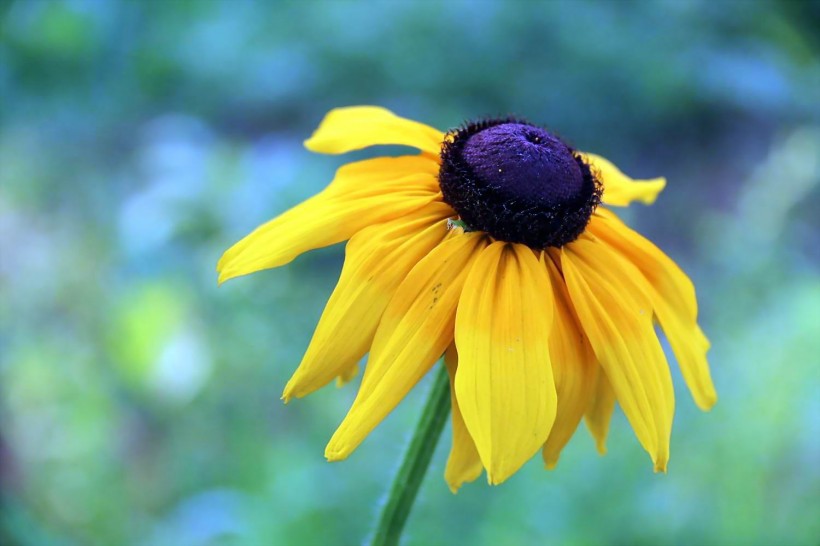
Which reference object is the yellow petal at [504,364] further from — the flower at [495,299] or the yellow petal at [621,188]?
the yellow petal at [621,188]

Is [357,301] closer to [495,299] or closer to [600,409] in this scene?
[495,299]

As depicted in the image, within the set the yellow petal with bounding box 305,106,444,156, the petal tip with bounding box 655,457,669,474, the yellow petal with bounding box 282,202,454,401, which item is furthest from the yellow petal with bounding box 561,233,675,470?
the yellow petal with bounding box 305,106,444,156

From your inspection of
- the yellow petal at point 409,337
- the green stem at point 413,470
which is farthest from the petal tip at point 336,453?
the green stem at point 413,470

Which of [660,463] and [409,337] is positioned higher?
[409,337]

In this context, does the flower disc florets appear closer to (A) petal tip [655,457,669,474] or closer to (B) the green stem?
(B) the green stem

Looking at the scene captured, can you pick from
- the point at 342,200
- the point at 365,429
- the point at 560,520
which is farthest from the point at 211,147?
the point at 365,429

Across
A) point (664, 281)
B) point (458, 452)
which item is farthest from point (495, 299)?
point (664, 281)
